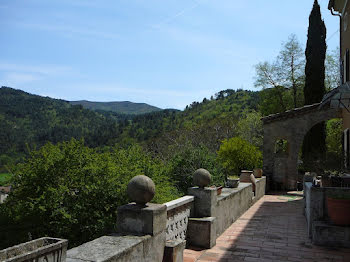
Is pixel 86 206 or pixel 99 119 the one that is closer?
pixel 86 206

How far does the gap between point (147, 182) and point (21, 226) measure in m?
3.57

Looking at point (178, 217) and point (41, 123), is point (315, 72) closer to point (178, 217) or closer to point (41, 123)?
point (178, 217)

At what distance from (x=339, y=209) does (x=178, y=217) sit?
10.2 feet

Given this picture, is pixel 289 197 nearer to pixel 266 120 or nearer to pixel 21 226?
pixel 266 120

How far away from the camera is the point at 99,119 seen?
386 ft

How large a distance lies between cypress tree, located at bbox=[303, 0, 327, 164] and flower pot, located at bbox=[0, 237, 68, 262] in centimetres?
1758

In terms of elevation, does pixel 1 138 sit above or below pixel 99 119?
below

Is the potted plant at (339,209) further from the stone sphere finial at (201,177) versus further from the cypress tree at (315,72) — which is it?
the cypress tree at (315,72)

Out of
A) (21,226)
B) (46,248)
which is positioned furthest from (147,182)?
(21,226)

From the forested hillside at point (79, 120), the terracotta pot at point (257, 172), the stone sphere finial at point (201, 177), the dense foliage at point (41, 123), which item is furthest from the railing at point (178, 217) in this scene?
the dense foliage at point (41, 123)

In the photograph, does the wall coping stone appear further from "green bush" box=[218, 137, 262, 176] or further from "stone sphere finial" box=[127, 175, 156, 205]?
"green bush" box=[218, 137, 262, 176]

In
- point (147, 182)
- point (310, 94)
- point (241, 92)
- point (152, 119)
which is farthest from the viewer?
point (152, 119)

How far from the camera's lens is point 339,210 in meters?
6.37

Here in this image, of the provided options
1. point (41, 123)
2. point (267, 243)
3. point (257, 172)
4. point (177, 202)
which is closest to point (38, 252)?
point (177, 202)
